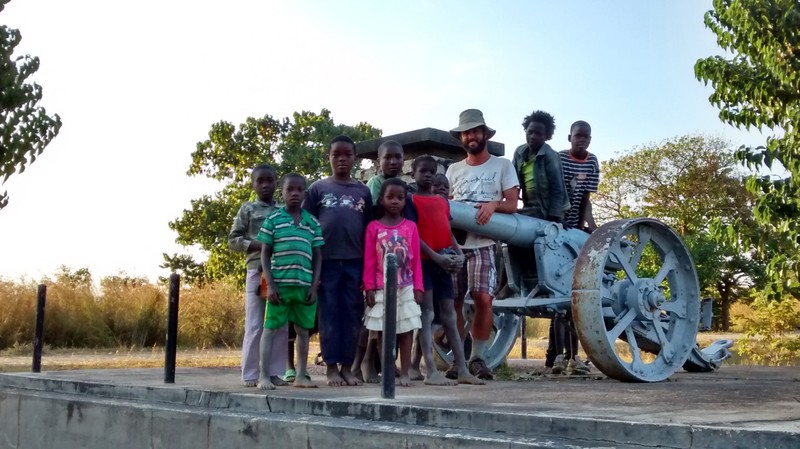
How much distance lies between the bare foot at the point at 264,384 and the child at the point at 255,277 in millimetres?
246

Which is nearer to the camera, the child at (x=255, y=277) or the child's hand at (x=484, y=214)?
the child at (x=255, y=277)

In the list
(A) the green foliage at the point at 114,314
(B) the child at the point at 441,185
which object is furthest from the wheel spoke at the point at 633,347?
(A) the green foliage at the point at 114,314

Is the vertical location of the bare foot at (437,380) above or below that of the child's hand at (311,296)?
below

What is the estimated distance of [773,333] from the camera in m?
15.1

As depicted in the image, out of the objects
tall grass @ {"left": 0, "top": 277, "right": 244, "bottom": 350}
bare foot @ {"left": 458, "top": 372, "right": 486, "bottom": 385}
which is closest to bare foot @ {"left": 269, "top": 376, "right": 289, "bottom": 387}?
bare foot @ {"left": 458, "top": 372, "right": 486, "bottom": 385}

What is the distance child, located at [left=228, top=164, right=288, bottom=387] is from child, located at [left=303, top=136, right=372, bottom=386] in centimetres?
30

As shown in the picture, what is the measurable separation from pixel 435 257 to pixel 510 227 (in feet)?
3.07

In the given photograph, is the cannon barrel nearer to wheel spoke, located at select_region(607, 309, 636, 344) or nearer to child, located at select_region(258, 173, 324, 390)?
wheel spoke, located at select_region(607, 309, 636, 344)

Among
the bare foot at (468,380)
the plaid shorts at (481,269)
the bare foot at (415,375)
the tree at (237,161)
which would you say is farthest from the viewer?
the tree at (237,161)

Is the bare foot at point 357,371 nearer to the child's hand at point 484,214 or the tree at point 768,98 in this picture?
the child's hand at point 484,214

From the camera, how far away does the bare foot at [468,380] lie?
5789 mm

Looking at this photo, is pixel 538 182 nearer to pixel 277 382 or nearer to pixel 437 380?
pixel 437 380

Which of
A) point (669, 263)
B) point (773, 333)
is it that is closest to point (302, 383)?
point (669, 263)

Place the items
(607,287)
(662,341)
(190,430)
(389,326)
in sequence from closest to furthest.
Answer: (389,326)
(190,430)
(607,287)
(662,341)
